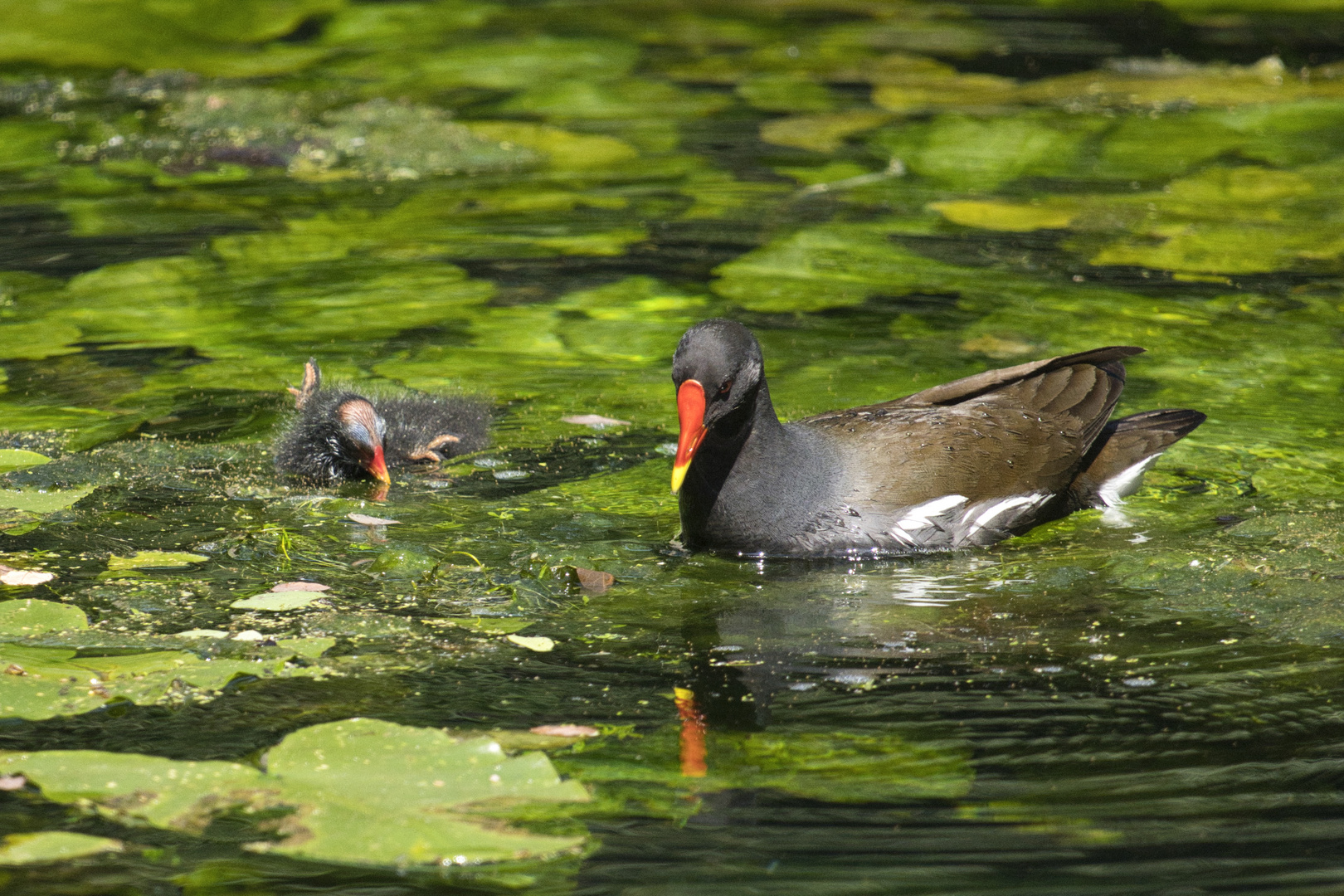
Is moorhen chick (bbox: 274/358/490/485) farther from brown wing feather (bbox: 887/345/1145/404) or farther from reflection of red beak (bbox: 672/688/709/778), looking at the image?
reflection of red beak (bbox: 672/688/709/778)

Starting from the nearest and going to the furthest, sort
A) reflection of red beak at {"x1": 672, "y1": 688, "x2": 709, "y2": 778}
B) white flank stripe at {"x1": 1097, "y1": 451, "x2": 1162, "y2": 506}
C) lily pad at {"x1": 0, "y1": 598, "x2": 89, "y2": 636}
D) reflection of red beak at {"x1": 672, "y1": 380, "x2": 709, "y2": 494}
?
reflection of red beak at {"x1": 672, "y1": 688, "x2": 709, "y2": 778} < lily pad at {"x1": 0, "y1": 598, "x2": 89, "y2": 636} < reflection of red beak at {"x1": 672, "y1": 380, "x2": 709, "y2": 494} < white flank stripe at {"x1": 1097, "y1": 451, "x2": 1162, "y2": 506}

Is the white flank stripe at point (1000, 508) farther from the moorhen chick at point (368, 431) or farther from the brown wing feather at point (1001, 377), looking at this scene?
the moorhen chick at point (368, 431)

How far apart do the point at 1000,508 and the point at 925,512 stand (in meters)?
0.26

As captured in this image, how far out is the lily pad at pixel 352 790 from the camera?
9.16 ft

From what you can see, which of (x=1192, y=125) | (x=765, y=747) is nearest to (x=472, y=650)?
(x=765, y=747)

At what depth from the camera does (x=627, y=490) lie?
496cm

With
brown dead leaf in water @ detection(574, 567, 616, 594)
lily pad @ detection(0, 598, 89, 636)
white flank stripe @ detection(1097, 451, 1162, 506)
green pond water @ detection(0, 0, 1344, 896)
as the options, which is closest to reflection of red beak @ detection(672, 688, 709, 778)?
green pond water @ detection(0, 0, 1344, 896)

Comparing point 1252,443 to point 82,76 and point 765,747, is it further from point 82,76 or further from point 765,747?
point 82,76

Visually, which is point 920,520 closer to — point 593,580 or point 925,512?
point 925,512

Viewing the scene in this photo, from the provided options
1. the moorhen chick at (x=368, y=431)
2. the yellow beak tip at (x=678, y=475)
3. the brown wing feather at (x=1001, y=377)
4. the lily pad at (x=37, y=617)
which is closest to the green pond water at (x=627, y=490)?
the lily pad at (x=37, y=617)

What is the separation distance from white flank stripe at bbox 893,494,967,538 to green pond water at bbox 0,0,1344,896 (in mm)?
152

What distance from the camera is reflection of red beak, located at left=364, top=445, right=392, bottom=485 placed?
4.91 m

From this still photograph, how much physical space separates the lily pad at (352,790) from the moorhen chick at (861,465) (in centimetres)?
119

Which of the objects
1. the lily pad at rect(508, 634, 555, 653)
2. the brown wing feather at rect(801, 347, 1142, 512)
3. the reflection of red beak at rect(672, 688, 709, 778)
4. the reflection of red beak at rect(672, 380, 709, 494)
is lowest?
the reflection of red beak at rect(672, 688, 709, 778)
